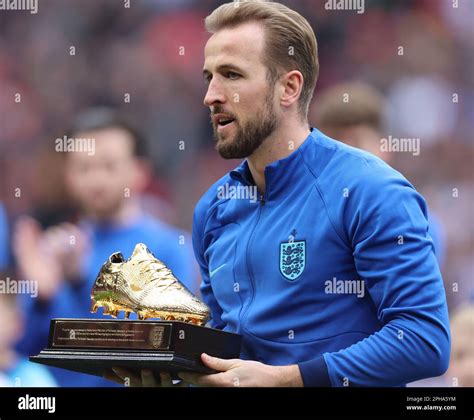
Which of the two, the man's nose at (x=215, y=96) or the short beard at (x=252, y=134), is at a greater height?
the man's nose at (x=215, y=96)

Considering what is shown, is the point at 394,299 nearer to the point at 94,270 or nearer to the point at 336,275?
the point at 336,275

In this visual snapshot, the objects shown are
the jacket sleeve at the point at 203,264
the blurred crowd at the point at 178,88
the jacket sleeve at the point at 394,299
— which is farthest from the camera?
the blurred crowd at the point at 178,88

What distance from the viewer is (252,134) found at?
249cm

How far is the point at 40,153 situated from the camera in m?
Answer: 5.76

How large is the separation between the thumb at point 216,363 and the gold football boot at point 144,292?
13cm

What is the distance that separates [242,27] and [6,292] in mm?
2741

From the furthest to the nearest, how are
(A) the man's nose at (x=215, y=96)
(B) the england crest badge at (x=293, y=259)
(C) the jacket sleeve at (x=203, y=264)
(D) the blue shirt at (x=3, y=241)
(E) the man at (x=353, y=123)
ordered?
(D) the blue shirt at (x=3, y=241) → (E) the man at (x=353, y=123) → (C) the jacket sleeve at (x=203, y=264) → (A) the man's nose at (x=215, y=96) → (B) the england crest badge at (x=293, y=259)

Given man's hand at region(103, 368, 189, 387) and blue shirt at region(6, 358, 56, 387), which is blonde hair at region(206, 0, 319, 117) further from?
blue shirt at region(6, 358, 56, 387)

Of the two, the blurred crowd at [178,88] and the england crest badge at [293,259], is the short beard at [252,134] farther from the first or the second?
the blurred crowd at [178,88]

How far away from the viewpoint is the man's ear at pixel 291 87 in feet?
8.32

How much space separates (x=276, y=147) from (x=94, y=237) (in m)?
2.17

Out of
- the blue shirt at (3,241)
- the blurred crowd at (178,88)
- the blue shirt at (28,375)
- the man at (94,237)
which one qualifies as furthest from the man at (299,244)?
the blurred crowd at (178,88)

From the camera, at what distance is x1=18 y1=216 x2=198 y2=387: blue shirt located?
421 centimetres

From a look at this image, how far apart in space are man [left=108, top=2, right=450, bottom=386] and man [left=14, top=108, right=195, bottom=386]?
1.66m
